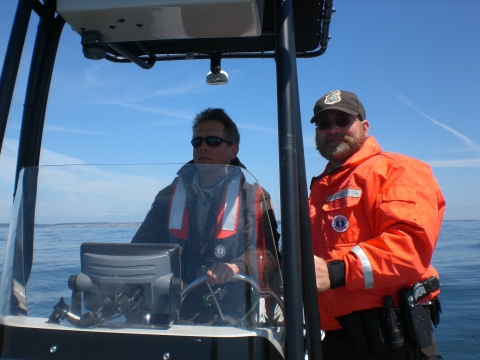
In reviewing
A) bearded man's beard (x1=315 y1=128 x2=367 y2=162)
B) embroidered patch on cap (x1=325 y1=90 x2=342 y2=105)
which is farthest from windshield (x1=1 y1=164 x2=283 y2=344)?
embroidered patch on cap (x1=325 y1=90 x2=342 y2=105)

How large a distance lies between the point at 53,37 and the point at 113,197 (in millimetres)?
809

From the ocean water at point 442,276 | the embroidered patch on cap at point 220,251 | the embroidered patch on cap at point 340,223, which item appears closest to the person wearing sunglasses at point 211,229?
the embroidered patch on cap at point 220,251

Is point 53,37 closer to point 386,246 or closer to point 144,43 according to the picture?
point 144,43

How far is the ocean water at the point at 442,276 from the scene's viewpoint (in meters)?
1.40

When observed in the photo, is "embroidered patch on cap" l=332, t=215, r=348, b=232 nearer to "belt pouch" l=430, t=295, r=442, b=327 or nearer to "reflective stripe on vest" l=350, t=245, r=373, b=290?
"reflective stripe on vest" l=350, t=245, r=373, b=290

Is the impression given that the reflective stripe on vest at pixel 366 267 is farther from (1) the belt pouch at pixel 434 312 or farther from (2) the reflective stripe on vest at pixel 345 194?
(1) the belt pouch at pixel 434 312

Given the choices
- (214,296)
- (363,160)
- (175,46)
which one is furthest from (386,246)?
(175,46)

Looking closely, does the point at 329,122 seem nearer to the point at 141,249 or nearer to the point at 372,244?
the point at 372,244

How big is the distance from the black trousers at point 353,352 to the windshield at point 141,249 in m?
0.73

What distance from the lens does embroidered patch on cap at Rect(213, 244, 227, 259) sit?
1.37m

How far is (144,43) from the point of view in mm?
2318

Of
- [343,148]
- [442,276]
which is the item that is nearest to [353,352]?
[343,148]

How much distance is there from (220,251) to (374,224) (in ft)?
2.73

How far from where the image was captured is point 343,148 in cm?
225
